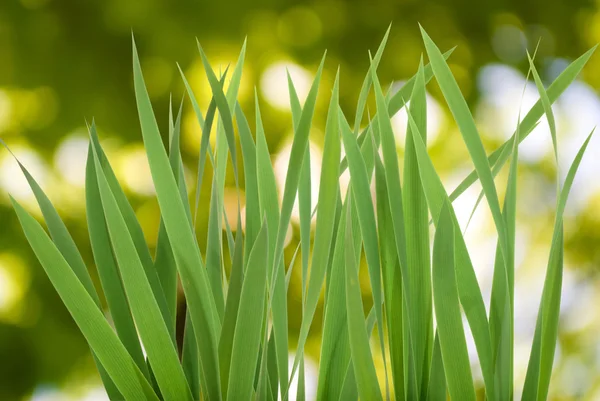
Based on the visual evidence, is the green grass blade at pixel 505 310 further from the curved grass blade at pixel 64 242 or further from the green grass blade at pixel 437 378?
the curved grass blade at pixel 64 242

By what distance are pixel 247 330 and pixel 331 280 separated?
53 millimetres

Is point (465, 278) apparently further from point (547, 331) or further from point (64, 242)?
point (64, 242)

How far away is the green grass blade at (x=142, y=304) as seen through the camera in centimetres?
21

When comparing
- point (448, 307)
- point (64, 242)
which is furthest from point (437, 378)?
point (64, 242)

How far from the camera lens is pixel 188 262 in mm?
212

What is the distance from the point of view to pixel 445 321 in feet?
0.68

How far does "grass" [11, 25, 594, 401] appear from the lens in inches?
8.0

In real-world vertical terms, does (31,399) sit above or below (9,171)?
below

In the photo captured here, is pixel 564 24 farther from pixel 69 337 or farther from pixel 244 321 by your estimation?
pixel 244 321

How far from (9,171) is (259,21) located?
513 mm

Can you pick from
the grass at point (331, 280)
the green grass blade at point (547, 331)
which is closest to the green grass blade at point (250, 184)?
the grass at point (331, 280)

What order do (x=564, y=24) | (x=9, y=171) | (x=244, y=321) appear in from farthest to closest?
(x=564, y=24)
(x=9, y=171)
(x=244, y=321)

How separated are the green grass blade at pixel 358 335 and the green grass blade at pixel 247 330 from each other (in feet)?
0.09

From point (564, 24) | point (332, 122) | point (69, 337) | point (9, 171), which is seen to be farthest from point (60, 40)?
point (332, 122)
